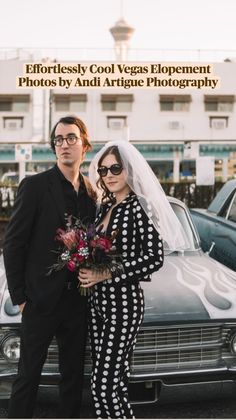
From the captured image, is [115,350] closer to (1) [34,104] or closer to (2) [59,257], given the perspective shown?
(2) [59,257]

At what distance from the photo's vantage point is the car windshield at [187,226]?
16.2ft

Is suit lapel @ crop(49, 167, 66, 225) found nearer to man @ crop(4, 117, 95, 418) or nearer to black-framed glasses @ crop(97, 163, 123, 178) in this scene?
man @ crop(4, 117, 95, 418)

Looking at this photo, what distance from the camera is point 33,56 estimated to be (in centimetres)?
3189

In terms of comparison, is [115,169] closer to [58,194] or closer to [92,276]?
[58,194]

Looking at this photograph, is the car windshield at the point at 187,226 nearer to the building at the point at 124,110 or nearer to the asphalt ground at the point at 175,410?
the asphalt ground at the point at 175,410

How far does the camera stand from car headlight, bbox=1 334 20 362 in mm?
3424

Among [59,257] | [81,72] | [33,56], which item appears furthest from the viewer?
[33,56]

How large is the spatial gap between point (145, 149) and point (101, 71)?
2354 centimetres

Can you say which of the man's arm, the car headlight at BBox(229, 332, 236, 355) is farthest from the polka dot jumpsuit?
the car headlight at BBox(229, 332, 236, 355)

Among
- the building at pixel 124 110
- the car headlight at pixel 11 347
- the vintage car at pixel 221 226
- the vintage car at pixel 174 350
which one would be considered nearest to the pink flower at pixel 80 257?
the vintage car at pixel 174 350

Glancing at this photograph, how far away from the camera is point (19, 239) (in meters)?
2.99

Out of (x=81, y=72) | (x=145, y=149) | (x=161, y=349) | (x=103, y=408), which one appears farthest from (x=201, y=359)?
(x=145, y=149)

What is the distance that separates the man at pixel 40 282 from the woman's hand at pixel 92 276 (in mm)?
208

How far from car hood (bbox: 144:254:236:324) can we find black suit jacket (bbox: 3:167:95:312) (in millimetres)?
702
